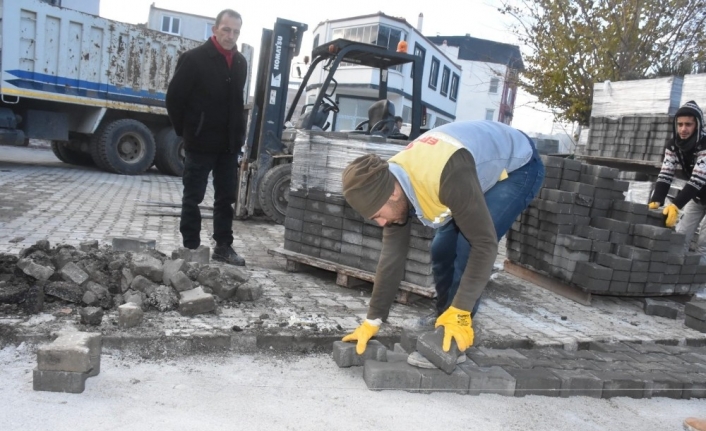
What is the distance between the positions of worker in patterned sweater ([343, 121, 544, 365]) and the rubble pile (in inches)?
43.7

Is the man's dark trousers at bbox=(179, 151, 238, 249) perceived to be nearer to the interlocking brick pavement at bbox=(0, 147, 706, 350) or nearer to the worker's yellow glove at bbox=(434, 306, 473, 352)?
the interlocking brick pavement at bbox=(0, 147, 706, 350)

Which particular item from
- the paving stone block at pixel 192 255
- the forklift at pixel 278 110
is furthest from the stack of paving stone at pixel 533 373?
Answer: the forklift at pixel 278 110

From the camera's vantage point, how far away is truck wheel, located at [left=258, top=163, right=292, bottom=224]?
7.50 meters

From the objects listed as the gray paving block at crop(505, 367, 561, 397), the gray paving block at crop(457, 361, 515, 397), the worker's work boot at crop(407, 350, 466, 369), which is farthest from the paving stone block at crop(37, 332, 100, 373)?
the gray paving block at crop(505, 367, 561, 397)

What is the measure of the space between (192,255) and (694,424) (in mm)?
3446

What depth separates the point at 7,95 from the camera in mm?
10914

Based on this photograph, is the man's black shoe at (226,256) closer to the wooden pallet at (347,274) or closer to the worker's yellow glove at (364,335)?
the wooden pallet at (347,274)

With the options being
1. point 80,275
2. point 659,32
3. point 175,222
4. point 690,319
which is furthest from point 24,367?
point 659,32

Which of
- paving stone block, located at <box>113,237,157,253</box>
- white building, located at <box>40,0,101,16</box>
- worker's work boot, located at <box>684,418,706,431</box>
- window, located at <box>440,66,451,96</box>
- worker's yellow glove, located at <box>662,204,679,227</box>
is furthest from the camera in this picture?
window, located at <box>440,66,451,96</box>

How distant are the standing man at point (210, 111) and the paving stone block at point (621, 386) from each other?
3.06 meters

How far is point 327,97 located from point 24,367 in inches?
203

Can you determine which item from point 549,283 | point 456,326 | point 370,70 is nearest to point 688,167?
point 549,283

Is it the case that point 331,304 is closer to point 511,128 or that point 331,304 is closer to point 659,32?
point 511,128

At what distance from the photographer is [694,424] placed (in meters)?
2.81
